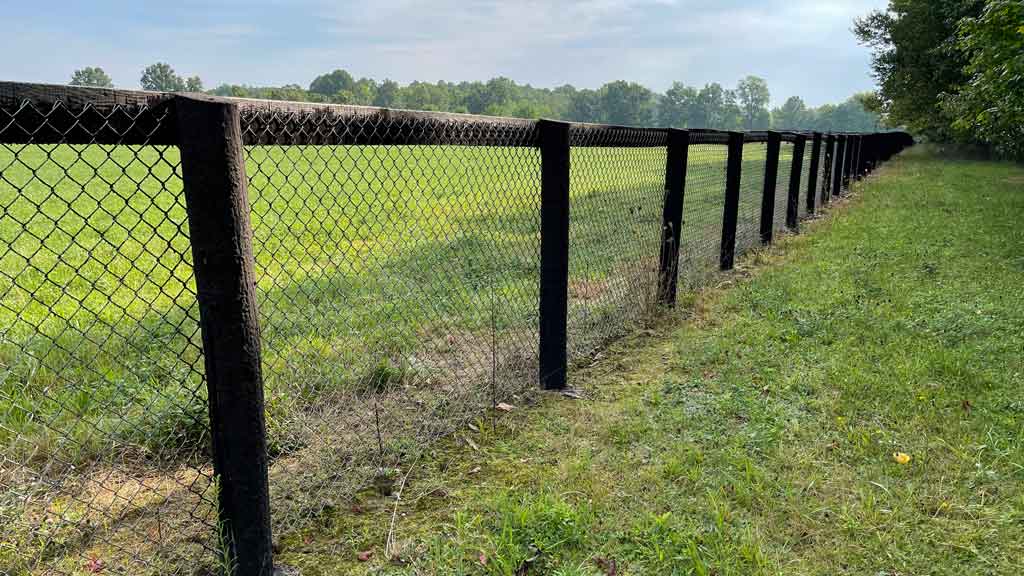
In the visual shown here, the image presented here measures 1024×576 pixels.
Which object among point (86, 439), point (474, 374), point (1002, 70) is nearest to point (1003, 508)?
point (474, 374)

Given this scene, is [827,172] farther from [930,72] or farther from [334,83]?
[334,83]

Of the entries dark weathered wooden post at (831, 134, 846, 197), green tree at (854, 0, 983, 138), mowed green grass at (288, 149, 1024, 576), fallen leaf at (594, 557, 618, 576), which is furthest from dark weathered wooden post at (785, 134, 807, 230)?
green tree at (854, 0, 983, 138)

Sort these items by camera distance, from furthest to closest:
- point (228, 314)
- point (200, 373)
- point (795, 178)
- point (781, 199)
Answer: point (781, 199) → point (795, 178) → point (200, 373) → point (228, 314)

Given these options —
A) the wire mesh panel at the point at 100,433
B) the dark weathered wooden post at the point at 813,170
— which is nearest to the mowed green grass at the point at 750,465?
the wire mesh panel at the point at 100,433

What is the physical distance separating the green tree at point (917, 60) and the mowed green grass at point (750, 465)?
93.2 feet

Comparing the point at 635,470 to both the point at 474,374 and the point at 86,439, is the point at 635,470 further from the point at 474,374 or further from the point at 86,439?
the point at 86,439

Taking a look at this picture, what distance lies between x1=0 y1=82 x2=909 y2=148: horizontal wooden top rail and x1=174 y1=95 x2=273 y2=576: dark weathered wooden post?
0.09m

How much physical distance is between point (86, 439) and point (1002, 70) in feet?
38.7

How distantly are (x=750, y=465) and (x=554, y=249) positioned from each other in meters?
1.64

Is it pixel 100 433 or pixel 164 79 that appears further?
pixel 164 79

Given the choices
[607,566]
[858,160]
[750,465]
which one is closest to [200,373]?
[607,566]

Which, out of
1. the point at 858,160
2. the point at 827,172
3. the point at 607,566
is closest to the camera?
the point at 607,566

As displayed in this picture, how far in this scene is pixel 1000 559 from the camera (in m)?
2.47

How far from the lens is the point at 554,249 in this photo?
3.95m
